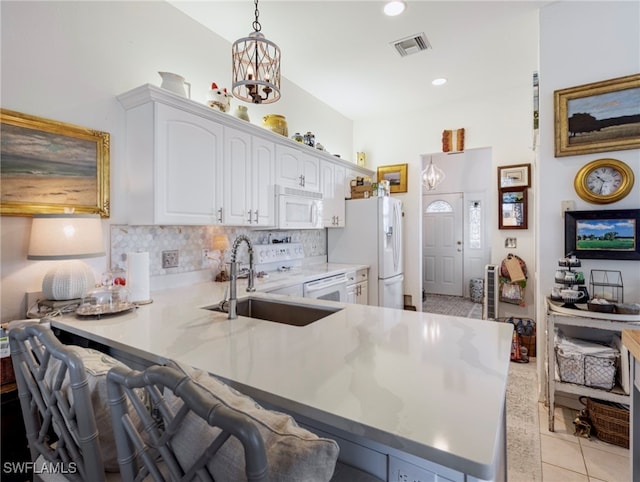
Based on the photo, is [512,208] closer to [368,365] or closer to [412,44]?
[412,44]

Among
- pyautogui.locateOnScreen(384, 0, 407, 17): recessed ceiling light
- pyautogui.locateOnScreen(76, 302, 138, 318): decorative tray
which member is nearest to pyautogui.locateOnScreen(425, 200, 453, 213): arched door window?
pyautogui.locateOnScreen(384, 0, 407, 17): recessed ceiling light

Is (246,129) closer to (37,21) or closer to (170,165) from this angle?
(170,165)

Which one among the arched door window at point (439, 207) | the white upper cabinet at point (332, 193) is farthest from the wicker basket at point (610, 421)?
the arched door window at point (439, 207)

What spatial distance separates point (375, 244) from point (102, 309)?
2.80 m

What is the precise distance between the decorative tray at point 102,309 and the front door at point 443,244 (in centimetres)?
595

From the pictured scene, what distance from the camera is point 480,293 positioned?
579cm

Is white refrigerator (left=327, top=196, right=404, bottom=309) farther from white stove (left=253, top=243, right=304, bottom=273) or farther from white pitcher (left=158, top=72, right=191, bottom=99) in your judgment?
white pitcher (left=158, top=72, right=191, bottom=99)

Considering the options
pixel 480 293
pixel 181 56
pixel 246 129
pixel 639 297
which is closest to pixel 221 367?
pixel 246 129

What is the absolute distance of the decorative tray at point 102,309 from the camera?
153cm

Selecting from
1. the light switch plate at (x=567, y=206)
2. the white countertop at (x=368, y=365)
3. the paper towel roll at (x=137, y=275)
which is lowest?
the white countertop at (x=368, y=365)

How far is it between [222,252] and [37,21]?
5.84ft

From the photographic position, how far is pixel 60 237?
154cm

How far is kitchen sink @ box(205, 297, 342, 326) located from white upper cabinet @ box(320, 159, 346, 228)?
6.04 feet

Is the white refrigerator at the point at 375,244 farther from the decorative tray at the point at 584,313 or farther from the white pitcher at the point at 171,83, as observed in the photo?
the white pitcher at the point at 171,83
